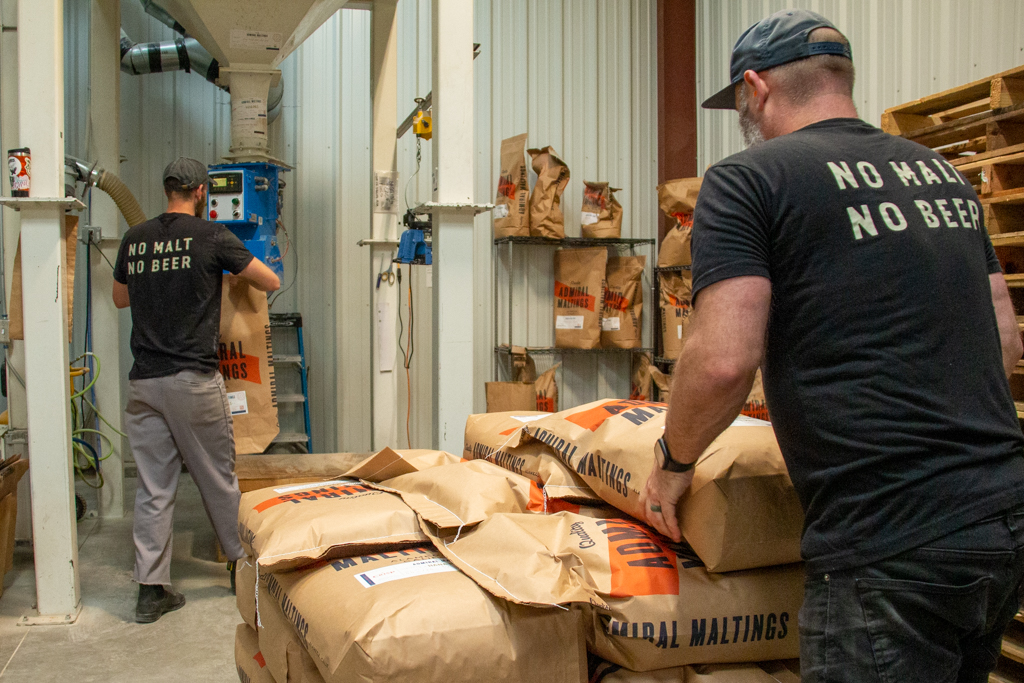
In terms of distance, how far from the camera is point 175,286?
3.19 metres

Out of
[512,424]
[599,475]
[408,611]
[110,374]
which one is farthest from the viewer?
[110,374]

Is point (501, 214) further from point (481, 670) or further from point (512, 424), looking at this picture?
point (481, 670)

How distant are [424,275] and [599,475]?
421 cm

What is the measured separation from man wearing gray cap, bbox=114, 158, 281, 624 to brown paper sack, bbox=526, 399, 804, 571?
2274 mm

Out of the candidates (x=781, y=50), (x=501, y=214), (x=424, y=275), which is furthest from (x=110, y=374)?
(x=781, y=50)

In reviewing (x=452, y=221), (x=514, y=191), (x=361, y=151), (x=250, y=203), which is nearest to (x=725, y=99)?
(x=452, y=221)

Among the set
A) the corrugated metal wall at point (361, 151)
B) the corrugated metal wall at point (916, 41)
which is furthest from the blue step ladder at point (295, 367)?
the corrugated metal wall at point (916, 41)

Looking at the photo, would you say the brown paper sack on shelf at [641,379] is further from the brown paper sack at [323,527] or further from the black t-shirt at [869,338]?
the black t-shirt at [869,338]

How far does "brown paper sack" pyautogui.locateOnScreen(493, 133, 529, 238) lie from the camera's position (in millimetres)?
5148

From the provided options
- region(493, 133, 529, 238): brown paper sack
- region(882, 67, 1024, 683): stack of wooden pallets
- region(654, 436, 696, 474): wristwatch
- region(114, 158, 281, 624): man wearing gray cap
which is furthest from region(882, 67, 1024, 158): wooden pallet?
region(114, 158, 281, 624): man wearing gray cap

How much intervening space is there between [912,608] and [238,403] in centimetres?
317

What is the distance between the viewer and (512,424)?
81.8 inches

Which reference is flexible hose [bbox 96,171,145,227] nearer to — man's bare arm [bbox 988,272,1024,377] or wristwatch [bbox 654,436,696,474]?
wristwatch [bbox 654,436,696,474]

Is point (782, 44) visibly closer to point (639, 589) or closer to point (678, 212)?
point (639, 589)
